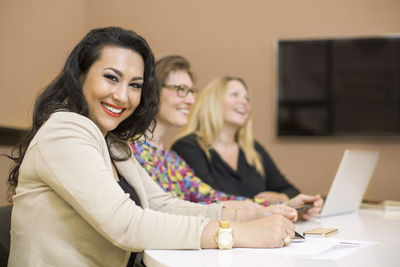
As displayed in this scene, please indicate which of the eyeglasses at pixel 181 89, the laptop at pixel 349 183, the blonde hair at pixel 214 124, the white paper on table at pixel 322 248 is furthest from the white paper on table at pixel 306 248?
the blonde hair at pixel 214 124

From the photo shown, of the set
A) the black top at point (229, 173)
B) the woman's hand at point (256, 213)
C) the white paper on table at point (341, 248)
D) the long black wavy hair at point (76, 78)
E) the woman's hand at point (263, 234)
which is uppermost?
the long black wavy hair at point (76, 78)

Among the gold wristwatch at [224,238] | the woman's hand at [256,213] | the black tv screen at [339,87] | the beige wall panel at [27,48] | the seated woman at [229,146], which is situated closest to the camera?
the gold wristwatch at [224,238]

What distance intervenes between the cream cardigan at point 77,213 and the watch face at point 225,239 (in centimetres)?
5

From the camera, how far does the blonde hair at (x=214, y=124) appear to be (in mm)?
2768

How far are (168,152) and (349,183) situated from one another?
0.84m

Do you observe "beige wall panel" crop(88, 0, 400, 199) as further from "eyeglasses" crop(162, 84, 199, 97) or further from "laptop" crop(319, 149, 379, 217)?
"laptop" crop(319, 149, 379, 217)

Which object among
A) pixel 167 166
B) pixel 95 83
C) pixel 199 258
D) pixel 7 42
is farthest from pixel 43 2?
pixel 199 258

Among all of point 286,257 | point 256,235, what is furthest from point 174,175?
point 286,257

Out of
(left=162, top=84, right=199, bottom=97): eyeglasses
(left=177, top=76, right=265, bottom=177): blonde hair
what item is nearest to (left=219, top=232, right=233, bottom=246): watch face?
(left=162, top=84, right=199, bottom=97): eyeglasses

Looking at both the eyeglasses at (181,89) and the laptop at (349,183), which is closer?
the laptop at (349,183)

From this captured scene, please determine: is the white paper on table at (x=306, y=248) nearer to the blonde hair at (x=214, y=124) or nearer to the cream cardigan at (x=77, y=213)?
the cream cardigan at (x=77, y=213)

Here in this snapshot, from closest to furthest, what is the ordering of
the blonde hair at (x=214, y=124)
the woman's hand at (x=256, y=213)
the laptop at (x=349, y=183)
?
the woman's hand at (x=256, y=213) → the laptop at (x=349, y=183) → the blonde hair at (x=214, y=124)

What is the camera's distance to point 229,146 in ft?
9.38

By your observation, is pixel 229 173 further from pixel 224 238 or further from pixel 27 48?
pixel 27 48
